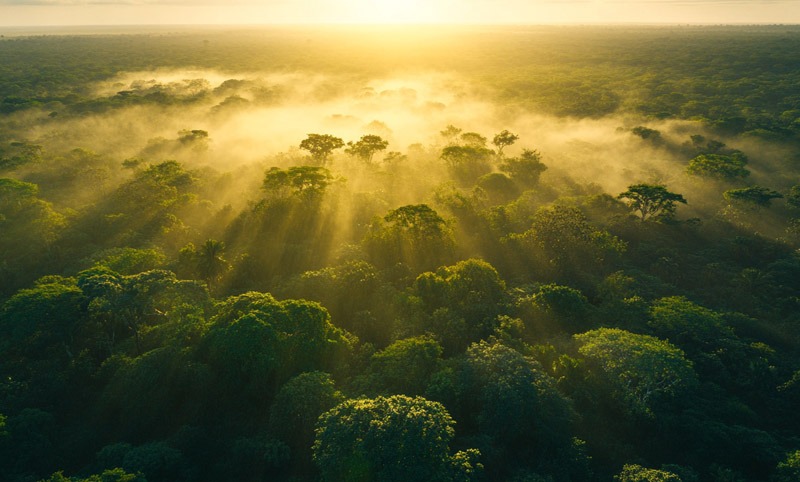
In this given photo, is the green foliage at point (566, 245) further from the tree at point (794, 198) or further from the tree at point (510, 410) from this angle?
the tree at point (794, 198)

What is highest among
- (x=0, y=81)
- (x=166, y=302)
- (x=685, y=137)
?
(x=0, y=81)

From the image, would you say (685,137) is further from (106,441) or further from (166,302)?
(106,441)

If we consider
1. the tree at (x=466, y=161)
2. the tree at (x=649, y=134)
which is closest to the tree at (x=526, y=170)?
the tree at (x=466, y=161)


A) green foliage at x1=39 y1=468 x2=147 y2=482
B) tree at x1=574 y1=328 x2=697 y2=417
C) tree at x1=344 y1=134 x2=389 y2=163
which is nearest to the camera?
green foliage at x1=39 y1=468 x2=147 y2=482

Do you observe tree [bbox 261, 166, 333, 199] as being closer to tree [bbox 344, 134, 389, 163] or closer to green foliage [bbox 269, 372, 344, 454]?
tree [bbox 344, 134, 389, 163]

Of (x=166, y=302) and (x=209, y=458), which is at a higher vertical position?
(x=166, y=302)

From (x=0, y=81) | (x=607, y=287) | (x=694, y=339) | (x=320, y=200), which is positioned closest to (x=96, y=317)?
(x=320, y=200)

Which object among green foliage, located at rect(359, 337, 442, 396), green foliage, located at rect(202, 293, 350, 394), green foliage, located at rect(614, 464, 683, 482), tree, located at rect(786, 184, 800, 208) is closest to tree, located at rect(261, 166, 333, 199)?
green foliage, located at rect(202, 293, 350, 394)
